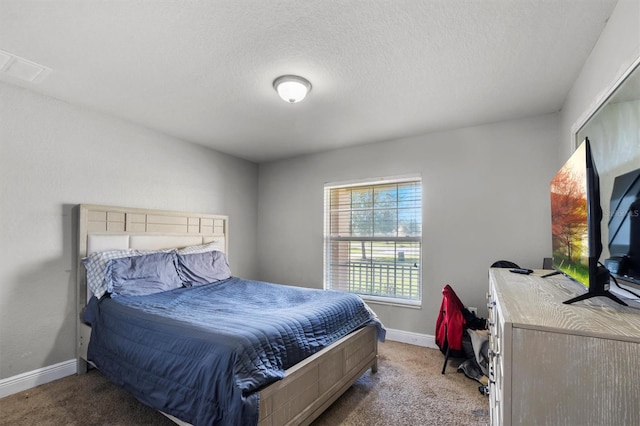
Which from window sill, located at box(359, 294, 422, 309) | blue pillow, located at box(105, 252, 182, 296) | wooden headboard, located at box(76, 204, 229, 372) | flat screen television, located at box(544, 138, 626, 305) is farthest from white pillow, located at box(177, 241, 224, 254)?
flat screen television, located at box(544, 138, 626, 305)

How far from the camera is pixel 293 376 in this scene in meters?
1.70

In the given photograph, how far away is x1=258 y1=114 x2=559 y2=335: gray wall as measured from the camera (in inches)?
112

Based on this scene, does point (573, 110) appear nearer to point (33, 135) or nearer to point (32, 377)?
point (33, 135)

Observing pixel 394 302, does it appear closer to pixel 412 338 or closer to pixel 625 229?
pixel 412 338

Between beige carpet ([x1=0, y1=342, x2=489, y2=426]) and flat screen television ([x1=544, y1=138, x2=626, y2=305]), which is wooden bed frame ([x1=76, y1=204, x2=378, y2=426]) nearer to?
beige carpet ([x1=0, y1=342, x2=489, y2=426])

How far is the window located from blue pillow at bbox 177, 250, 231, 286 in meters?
1.41

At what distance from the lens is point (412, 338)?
3.35m

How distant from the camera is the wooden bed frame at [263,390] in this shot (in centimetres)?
167

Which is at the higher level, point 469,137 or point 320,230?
point 469,137

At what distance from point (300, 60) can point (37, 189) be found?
2.43 m

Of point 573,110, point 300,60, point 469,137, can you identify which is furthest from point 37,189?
point 573,110

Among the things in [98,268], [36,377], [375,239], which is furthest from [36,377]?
[375,239]

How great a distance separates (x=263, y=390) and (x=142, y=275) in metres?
1.76

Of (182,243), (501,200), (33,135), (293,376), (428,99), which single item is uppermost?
(428,99)
